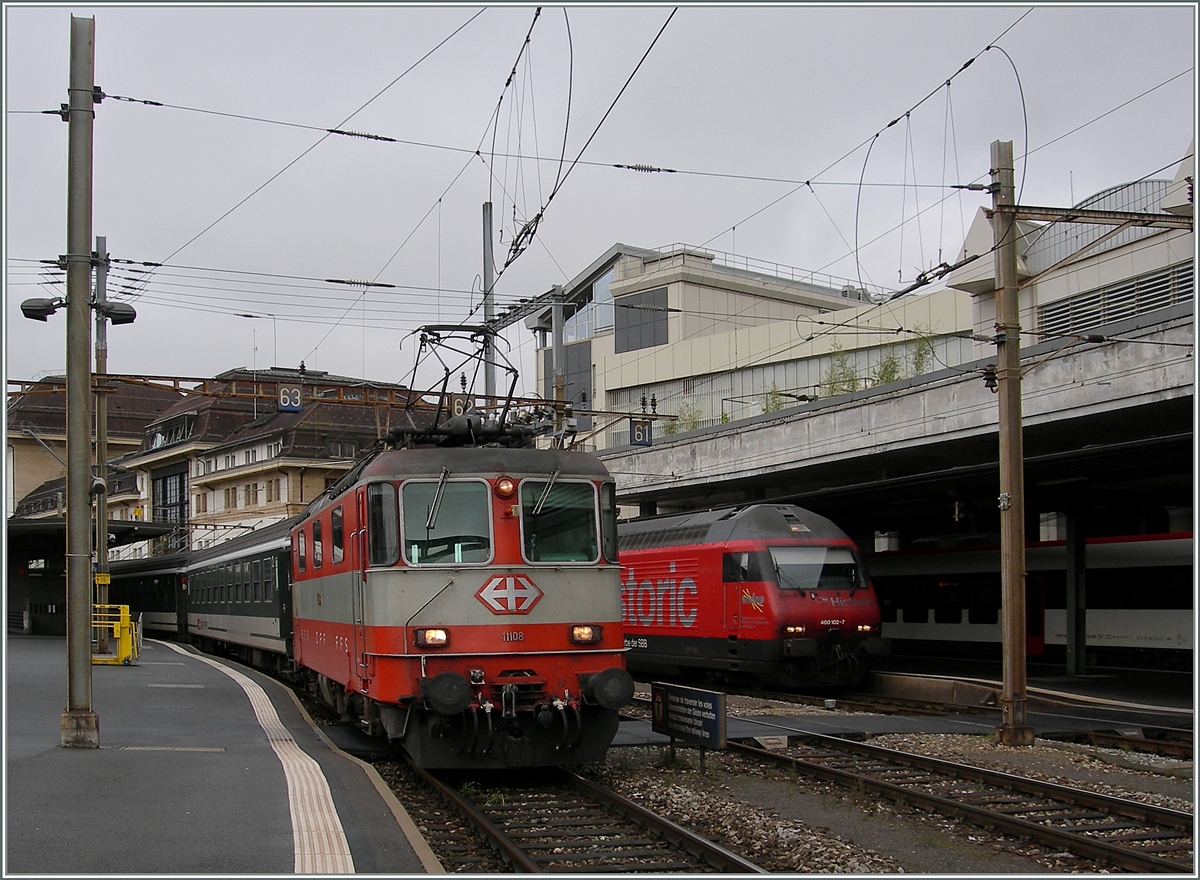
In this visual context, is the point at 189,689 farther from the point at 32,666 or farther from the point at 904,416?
the point at 904,416

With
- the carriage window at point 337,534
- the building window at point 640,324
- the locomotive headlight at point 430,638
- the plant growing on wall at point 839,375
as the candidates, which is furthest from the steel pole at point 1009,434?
the building window at point 640,324

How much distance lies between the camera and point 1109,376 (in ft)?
56.0

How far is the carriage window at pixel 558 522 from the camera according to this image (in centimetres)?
1142

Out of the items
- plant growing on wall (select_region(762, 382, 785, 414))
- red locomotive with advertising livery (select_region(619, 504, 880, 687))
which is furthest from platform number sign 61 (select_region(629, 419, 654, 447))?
plant growing on wall (select_region(762, 382, 785, 414))

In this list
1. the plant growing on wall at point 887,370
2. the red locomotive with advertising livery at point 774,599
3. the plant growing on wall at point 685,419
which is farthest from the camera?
the plant growing on wall at point 685,419

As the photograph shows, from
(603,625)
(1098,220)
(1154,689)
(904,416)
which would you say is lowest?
(1154,689)

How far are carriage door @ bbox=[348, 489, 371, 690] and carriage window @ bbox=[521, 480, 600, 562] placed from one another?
158cm

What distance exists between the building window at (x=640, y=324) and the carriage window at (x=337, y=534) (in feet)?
141

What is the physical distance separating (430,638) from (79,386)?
4594 mm

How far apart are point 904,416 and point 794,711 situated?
609cm

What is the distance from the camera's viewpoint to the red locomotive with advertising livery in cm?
1962

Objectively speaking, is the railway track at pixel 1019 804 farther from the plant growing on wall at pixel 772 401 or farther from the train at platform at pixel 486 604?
the plant growing on wall at pixel 772 401

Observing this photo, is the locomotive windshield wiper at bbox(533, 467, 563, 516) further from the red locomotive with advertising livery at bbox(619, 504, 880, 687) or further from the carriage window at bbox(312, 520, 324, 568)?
the red locomotive with advertising livery at bbox(619, 504, 880, 687)

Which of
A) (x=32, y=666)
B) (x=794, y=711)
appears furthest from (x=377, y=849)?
(x=32, y=666)
